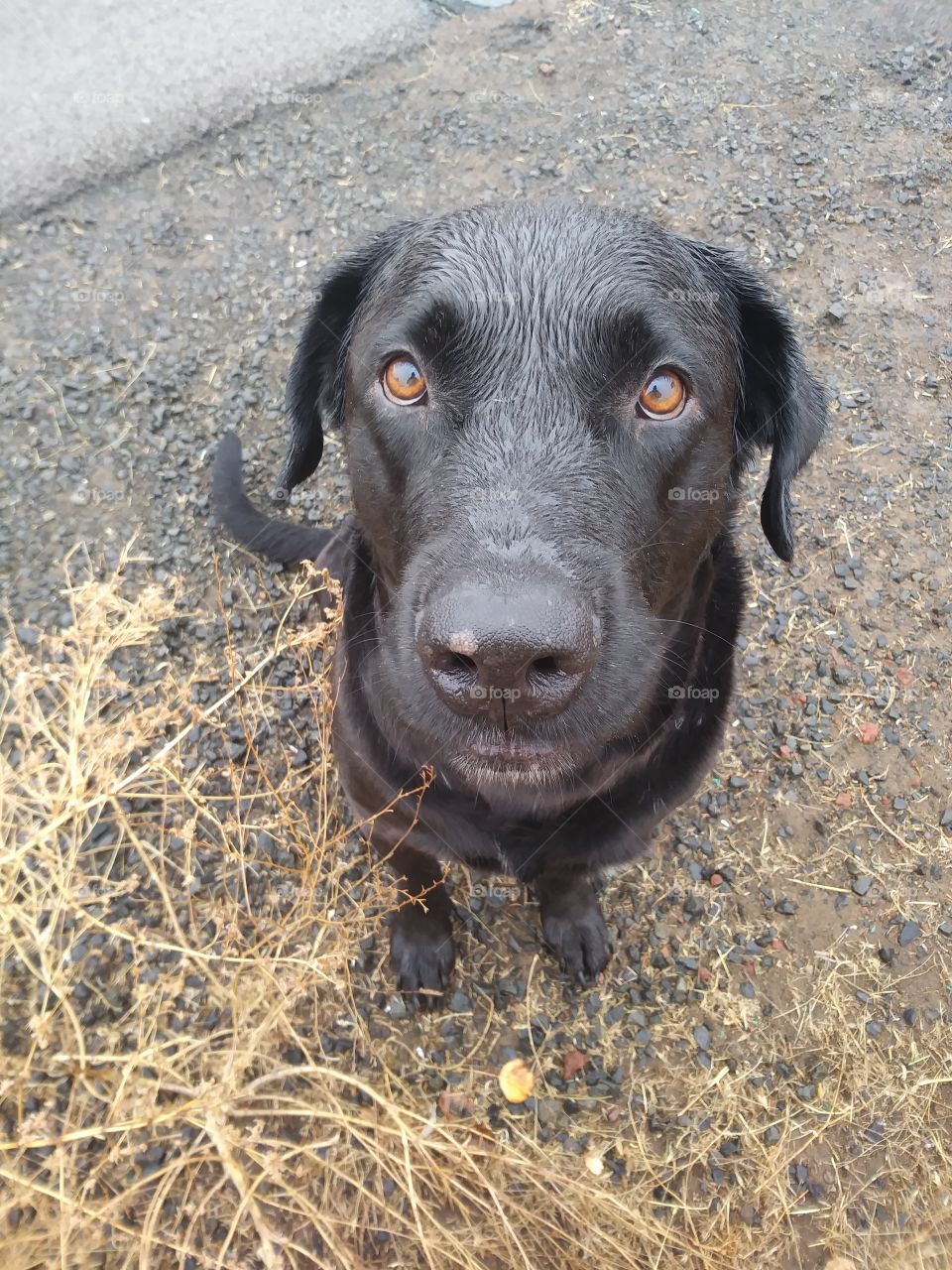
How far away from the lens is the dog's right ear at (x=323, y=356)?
211 centimetres

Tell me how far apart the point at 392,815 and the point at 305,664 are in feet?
3.27

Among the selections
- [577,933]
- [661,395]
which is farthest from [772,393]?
[577,933]

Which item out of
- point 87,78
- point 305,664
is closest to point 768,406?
point 305,664

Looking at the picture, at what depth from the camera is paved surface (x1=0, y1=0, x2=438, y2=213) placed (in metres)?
4.04

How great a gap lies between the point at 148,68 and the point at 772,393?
4.18 meters

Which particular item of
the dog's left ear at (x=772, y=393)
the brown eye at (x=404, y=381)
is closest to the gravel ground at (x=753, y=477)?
the dog's left ear at (x=772, y=393)

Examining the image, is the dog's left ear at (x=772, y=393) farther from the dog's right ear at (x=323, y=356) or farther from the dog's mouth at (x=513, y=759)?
the dog's mouth at (x=513, y=759)

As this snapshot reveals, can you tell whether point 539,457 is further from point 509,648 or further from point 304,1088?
point 304,1088

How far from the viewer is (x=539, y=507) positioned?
4.80ft

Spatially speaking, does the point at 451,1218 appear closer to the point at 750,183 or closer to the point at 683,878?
the point at 683,878

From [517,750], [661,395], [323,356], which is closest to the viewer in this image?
[517,750]

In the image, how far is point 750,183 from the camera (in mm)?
4285

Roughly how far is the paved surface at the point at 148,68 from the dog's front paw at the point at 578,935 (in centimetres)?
420

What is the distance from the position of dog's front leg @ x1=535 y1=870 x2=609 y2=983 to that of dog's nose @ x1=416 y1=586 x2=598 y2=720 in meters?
1.41
